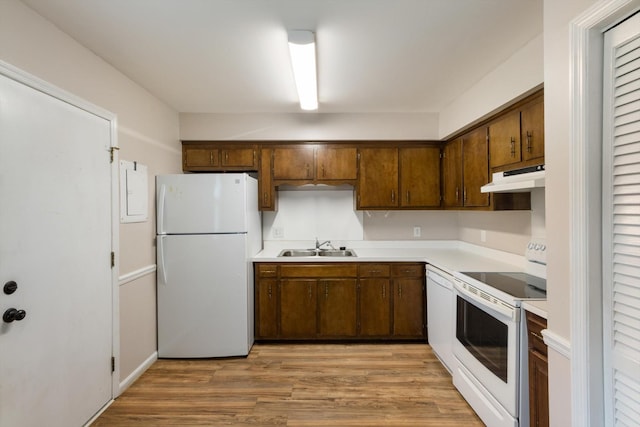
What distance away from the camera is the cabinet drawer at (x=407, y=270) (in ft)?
10.3

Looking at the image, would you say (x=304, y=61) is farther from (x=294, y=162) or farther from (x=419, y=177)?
(x=419, y=177)

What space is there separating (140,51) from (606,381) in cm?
312

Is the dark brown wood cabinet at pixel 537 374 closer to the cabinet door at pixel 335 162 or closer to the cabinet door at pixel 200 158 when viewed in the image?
the cabinet door at pixel 335 162

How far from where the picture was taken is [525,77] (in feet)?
6.65

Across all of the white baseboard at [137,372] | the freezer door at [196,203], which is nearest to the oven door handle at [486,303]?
the freezer door at [196,203]

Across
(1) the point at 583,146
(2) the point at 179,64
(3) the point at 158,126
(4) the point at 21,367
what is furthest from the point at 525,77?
(4) the point at 21,367

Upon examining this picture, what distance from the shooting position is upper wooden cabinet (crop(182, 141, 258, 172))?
3443 millimetres

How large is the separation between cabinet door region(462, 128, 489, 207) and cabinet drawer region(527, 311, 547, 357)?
1.21 meters

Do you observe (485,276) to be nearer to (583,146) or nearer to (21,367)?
(583,146)

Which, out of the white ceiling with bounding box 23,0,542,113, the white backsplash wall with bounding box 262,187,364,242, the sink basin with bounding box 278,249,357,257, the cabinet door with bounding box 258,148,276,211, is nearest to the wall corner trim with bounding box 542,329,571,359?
the white ceiling with bounding box 23,0,542,113

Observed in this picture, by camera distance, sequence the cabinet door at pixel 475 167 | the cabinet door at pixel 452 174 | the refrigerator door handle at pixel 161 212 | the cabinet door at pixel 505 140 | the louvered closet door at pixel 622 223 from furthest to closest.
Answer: the cabinet door at pixel 452 174 → the refrigerator door handle at pixel 161 212 → the cabinet door at pixel 475 167 → the cabinet door at pixel 505 140 → the louvered closet door at pixel 622 223

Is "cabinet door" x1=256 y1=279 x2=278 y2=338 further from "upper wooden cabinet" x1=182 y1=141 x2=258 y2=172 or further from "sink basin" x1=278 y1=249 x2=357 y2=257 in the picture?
"upper wooden cabinet" x1=182 y1=141 x2=258 y2=172

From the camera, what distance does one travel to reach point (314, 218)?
3.74 metres

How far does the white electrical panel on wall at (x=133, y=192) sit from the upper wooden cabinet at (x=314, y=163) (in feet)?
4.34
